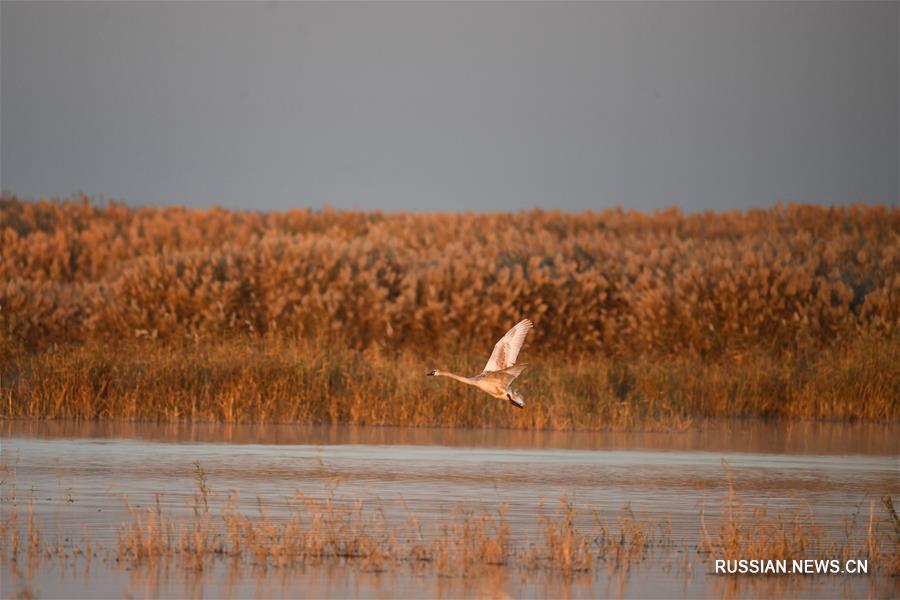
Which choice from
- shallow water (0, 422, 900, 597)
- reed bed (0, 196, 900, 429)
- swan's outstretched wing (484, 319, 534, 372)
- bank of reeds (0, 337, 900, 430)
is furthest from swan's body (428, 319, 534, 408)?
reed bed (0, 196, 900, 429)

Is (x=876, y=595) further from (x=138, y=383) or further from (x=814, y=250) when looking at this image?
(x=814, y=250)

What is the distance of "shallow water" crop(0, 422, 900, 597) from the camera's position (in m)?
9.78

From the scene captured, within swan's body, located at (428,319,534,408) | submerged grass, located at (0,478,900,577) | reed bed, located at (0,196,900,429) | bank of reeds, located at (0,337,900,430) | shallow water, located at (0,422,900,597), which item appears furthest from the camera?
reed bed, located at (0,196,900,429)

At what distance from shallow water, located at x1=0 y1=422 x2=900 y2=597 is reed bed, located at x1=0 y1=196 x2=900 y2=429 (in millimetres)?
868

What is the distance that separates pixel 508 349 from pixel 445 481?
331cm

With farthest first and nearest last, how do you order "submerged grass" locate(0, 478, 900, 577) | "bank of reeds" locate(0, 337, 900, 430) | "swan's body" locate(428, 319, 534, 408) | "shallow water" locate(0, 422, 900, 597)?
"bank of reeds" locate(0, 337, 900, 430) → "swan's body" locate(428, 319, 534, 408) → "submerged grass" locate(0, 478, 900, 577) → "shallow water" locate(0, 422, 900, 597)

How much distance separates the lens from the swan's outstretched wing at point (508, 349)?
1182cm

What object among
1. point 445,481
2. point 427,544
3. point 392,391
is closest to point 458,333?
point 392,391

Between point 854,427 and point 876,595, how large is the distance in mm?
12287

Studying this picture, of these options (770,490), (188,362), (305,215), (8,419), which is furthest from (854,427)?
(305,215)

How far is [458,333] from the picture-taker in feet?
93.6

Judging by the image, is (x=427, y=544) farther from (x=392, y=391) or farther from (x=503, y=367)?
(x=392, y=391)

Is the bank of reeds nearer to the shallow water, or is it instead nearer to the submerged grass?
the shallow water

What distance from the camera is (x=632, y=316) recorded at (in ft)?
95.2
